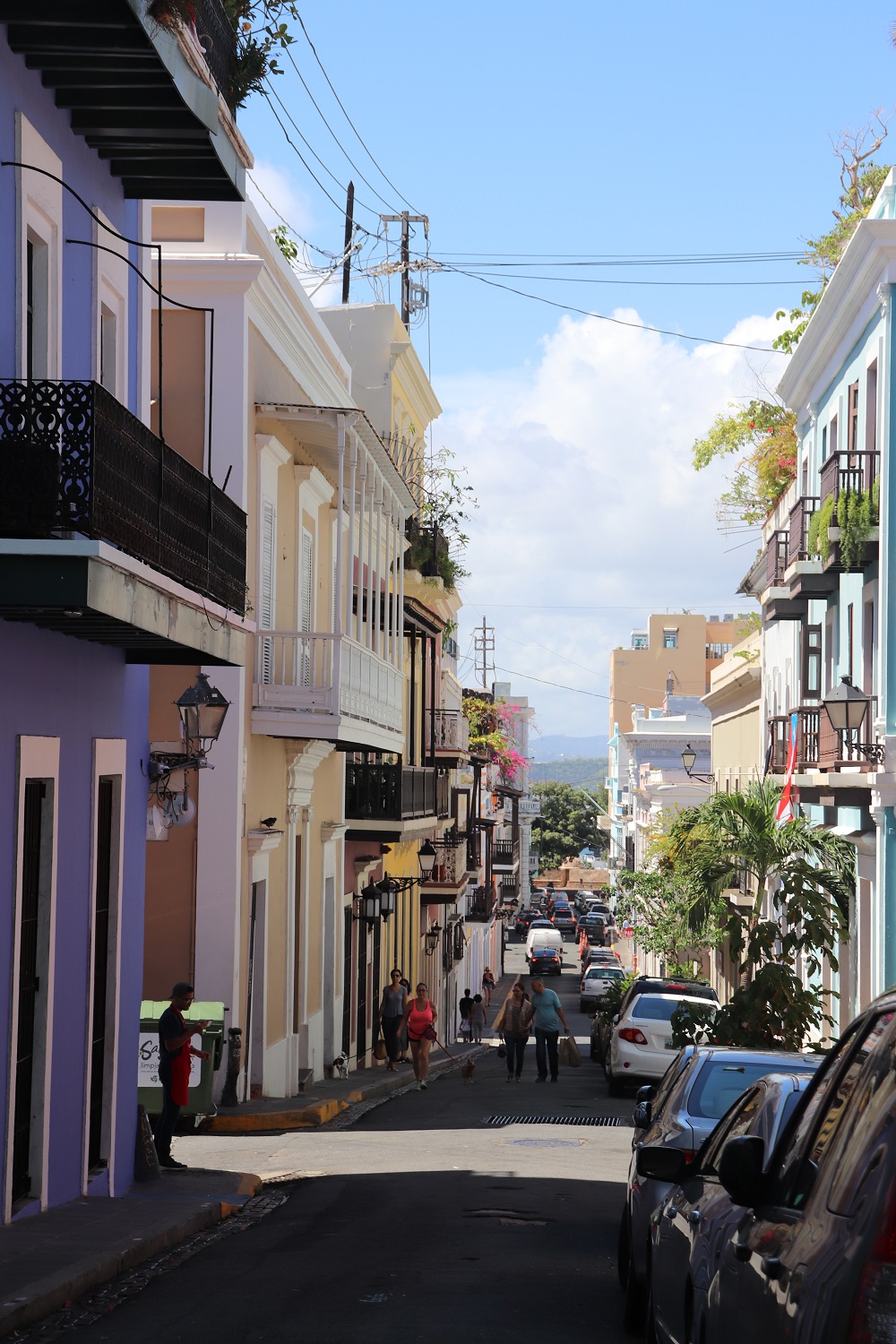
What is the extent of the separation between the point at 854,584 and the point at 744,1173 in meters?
19.6

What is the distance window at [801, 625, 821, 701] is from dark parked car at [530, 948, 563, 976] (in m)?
45.5

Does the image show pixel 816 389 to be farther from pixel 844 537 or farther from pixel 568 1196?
pixel 568 1196

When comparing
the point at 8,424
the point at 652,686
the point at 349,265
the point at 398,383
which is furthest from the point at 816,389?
the point at 652,686

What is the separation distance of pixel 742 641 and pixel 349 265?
14112 mm

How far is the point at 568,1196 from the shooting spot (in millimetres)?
12422

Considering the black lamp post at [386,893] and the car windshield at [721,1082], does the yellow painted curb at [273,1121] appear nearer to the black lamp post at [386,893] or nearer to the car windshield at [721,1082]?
the black lamp post at [386,893]

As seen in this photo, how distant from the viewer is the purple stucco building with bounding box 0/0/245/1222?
863 centimetres

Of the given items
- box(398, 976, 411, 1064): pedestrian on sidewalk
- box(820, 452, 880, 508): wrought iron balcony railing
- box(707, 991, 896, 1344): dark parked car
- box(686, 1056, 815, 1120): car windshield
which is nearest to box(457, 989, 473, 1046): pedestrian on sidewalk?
box(398, 976, 411, 1064): pedestrian on sidewalk

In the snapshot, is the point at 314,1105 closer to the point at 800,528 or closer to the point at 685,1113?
the point at 685,1113

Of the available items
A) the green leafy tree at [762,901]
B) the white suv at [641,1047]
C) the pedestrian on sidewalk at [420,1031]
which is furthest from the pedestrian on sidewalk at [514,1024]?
the green leafy tree at [762,901]

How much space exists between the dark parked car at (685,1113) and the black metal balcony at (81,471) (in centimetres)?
414

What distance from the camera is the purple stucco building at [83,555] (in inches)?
340

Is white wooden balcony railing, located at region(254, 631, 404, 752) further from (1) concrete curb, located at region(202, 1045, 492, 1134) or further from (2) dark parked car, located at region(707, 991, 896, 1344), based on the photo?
(2) dark parked car, located at region(707, 991, 896, 1344)

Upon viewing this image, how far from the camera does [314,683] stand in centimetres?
1909
